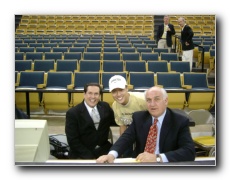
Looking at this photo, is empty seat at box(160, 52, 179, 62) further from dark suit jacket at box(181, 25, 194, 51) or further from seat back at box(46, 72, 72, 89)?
seat back at box(46, 72, 72, 89)

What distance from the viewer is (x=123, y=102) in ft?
7.99

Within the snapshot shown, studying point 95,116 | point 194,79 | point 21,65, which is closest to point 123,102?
point 95,116

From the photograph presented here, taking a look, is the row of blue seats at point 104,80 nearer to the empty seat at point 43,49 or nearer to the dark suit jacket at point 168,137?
the empty seat at point 43,49

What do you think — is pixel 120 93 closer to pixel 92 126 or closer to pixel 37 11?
pixel 92 126

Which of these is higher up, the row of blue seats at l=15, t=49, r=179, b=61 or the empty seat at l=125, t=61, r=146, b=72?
the row of blue seats at l=15, t=49, r=179, b=61

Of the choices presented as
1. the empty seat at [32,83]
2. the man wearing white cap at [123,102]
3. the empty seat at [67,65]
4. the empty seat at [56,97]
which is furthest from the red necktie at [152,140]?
the empty seat at [67,65]

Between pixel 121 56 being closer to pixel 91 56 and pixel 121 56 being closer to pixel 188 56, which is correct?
pixel 91 56

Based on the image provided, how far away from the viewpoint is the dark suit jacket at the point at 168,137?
2.05 metres

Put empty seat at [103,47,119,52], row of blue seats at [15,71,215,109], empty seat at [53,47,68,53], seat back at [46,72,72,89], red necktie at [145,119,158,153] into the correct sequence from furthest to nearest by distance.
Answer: empty seat at [103,47,119,52] → empty seat at [53,47,68,53] → seat back at [46,72,72,89] → row of blue seats at [15,71,215,109] → red necktie at [145,119,158,153]

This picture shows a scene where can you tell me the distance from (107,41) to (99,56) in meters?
1.32

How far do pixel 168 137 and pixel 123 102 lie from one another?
0.47 metres

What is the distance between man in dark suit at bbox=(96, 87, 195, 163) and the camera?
6.69ft

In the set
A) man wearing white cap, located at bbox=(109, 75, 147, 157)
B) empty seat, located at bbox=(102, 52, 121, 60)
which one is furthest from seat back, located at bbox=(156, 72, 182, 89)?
man wearing white cap, located at bbox=(109, 75, 147, 157)

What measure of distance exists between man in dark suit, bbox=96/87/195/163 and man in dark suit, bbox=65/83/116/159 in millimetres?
406
